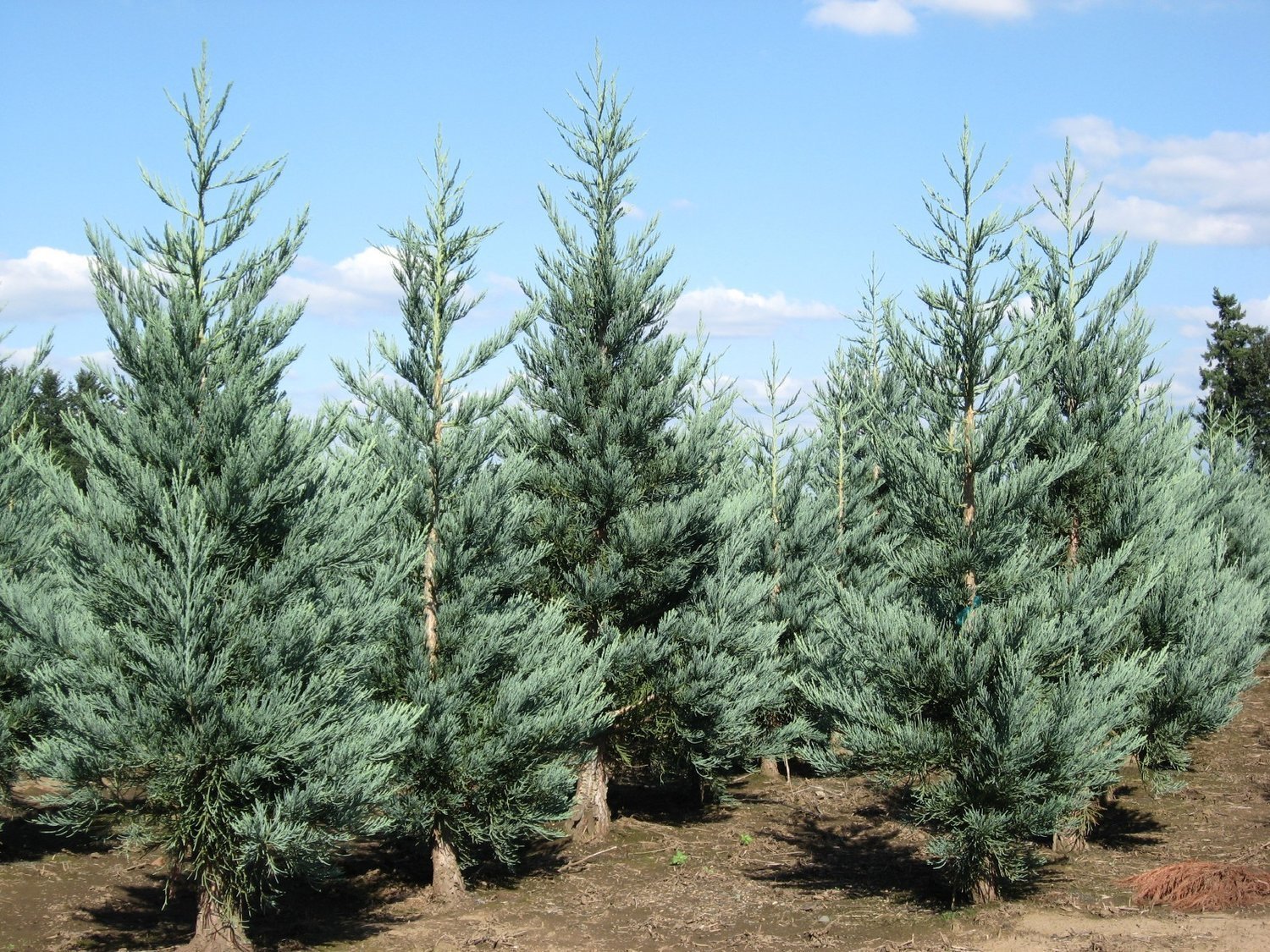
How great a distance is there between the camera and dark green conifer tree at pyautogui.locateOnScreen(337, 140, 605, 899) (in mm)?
9000

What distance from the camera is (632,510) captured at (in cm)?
1134

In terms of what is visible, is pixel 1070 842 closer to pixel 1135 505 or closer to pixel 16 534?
pixel 1135 505

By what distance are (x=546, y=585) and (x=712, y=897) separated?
3.55 meters

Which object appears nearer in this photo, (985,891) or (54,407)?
(985,891)

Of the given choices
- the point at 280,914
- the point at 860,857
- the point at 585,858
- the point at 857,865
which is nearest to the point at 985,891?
the point at 857,865

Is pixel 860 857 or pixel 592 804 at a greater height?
pixel 592 804

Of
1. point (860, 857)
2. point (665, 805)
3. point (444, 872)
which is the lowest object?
point (860, 857)

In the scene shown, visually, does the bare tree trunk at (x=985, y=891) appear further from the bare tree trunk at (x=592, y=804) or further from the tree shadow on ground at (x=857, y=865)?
the bare tree trunk at (x=592, y=804)

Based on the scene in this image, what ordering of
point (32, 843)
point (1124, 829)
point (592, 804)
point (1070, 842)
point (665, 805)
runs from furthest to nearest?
1. point (665, 805)
2. point (592, 804)
3. point (1124, 829)
4. point (32, 843)
5. point (1070, 842)

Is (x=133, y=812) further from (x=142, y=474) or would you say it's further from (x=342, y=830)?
(x=142, y=474)

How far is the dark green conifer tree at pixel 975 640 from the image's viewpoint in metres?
8.10

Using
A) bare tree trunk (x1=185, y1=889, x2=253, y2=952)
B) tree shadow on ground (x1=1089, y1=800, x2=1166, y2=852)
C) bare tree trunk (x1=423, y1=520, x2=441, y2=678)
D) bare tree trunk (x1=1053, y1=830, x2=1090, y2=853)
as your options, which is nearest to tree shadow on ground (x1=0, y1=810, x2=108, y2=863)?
bare tree trunk (x1=185, y1=889, x2=253, y2=952)

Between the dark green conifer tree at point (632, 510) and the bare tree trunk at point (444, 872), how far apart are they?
2.30 m

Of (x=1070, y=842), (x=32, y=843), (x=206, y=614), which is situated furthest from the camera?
(x=32, y=843)
